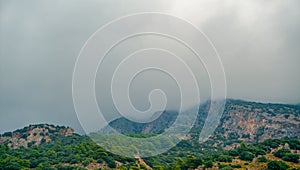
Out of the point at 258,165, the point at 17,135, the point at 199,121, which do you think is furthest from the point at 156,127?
the point at 258,165

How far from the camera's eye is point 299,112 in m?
154

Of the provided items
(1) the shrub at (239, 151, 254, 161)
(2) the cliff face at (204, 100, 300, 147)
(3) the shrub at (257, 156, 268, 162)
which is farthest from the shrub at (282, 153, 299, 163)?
(2) the cliff face at (204, 100, 300, 147)

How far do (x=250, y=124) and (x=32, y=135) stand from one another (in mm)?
94935

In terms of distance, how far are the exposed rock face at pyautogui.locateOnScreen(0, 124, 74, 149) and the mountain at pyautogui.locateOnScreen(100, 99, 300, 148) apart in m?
24.3

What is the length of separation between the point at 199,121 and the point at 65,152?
9462 cm

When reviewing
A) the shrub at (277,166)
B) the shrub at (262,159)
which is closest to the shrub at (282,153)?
the shrub at (262,159)

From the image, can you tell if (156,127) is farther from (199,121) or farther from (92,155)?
(92,155)

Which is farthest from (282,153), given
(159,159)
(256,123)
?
(256,123)

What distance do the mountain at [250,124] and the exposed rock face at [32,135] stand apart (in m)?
24.3

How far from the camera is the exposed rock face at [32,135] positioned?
10419 centimetres

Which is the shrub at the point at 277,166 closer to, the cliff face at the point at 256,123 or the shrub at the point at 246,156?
the shrub at the point at 246,156

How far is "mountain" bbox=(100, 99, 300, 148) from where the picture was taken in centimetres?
13725

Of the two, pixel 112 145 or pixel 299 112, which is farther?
pixel 299 112

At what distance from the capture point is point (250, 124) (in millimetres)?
147250
